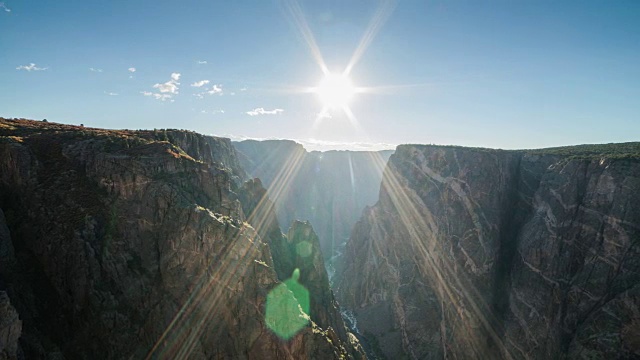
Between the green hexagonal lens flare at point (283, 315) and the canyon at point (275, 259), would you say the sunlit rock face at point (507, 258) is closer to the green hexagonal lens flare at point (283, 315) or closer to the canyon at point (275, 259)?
the canyon at point (275, 259)

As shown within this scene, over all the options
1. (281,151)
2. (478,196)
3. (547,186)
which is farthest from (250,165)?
(547,186)

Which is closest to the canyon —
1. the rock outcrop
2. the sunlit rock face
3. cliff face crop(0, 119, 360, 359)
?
cliff face crop(0, 119, 360, 359)

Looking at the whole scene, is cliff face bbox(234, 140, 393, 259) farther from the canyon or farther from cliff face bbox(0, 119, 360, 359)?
cliff face bbox(0, 119, 360, 359)

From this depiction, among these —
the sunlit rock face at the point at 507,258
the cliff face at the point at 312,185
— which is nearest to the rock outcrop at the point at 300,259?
the sunlit rock face at the point at 507,258

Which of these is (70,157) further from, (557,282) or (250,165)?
(250,165)

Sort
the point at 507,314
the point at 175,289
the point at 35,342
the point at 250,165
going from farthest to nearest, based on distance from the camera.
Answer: the point at 250,165 → the point at 507,314 → the point at 175,289 → the point at 35,342

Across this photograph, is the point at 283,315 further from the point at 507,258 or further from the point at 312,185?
the point at 312,185
